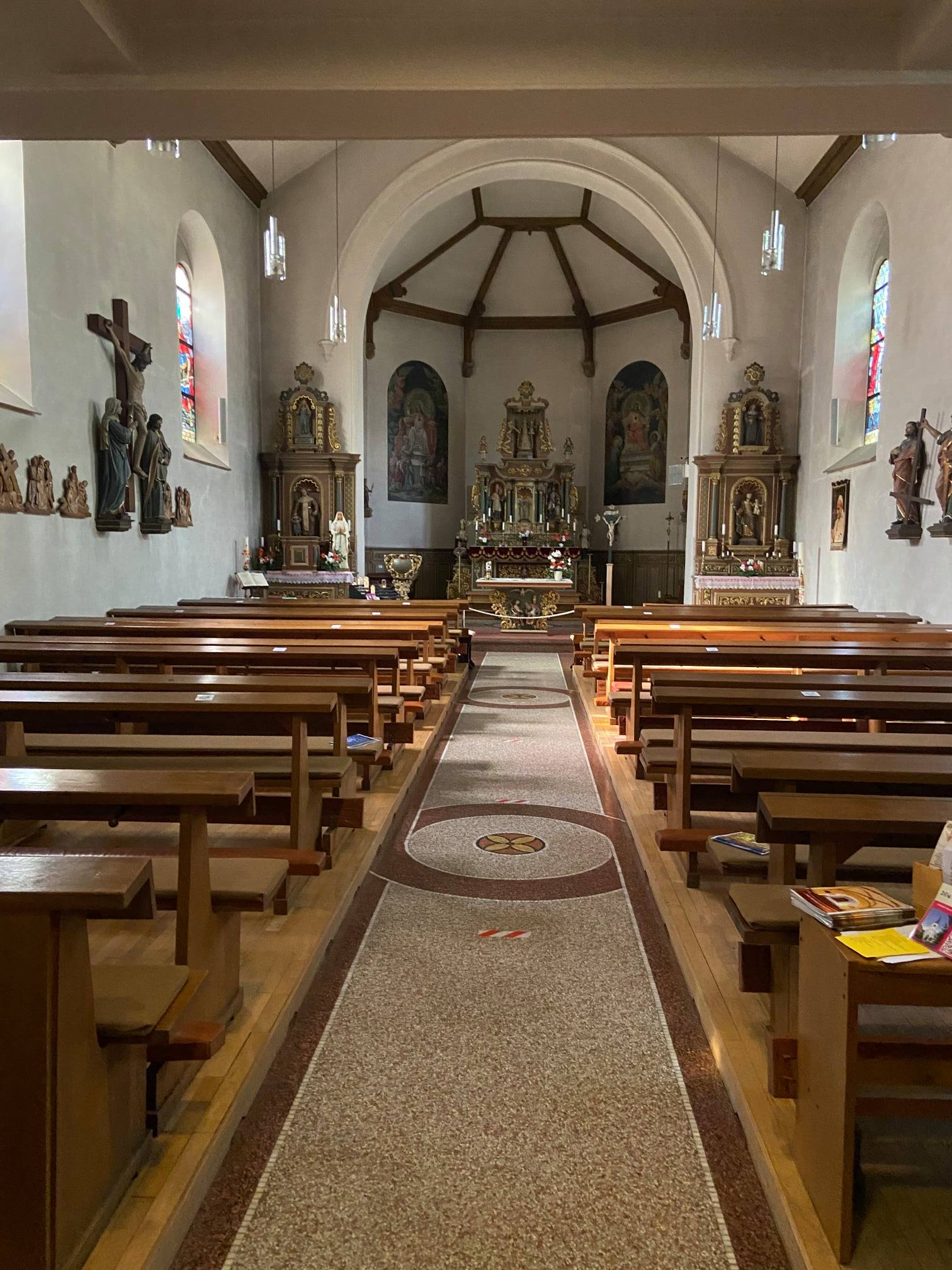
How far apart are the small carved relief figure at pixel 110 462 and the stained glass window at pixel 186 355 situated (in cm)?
304

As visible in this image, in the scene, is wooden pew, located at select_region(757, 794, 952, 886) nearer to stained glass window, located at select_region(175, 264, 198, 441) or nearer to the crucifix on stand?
the crucifix on stand

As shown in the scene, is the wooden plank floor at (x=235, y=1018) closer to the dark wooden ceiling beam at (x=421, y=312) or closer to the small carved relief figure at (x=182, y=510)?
the small carved relief figure at (x=182, y=510)

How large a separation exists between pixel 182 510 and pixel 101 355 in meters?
2.64

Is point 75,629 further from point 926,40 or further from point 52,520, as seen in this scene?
point 926,40

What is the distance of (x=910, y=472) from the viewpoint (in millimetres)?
10250

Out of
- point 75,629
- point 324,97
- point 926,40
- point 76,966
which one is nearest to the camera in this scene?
point 76,966

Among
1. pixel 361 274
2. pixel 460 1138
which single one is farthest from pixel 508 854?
pixel 361 274

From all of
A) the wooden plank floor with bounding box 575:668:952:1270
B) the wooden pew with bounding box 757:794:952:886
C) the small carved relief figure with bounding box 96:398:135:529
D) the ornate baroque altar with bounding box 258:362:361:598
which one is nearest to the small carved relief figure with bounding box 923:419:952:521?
the wooden plank floor with bounding box 575:668:952:1270

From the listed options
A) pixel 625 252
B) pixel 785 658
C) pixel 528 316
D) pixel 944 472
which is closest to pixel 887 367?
pixel 944 472

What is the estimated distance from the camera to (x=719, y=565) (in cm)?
1524

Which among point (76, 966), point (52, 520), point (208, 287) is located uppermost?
point (208, 287)

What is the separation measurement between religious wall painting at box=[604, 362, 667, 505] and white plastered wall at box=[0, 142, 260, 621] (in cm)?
888

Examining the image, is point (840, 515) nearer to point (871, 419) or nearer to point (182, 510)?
point (871, 419)

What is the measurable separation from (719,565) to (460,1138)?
13.7 meters
